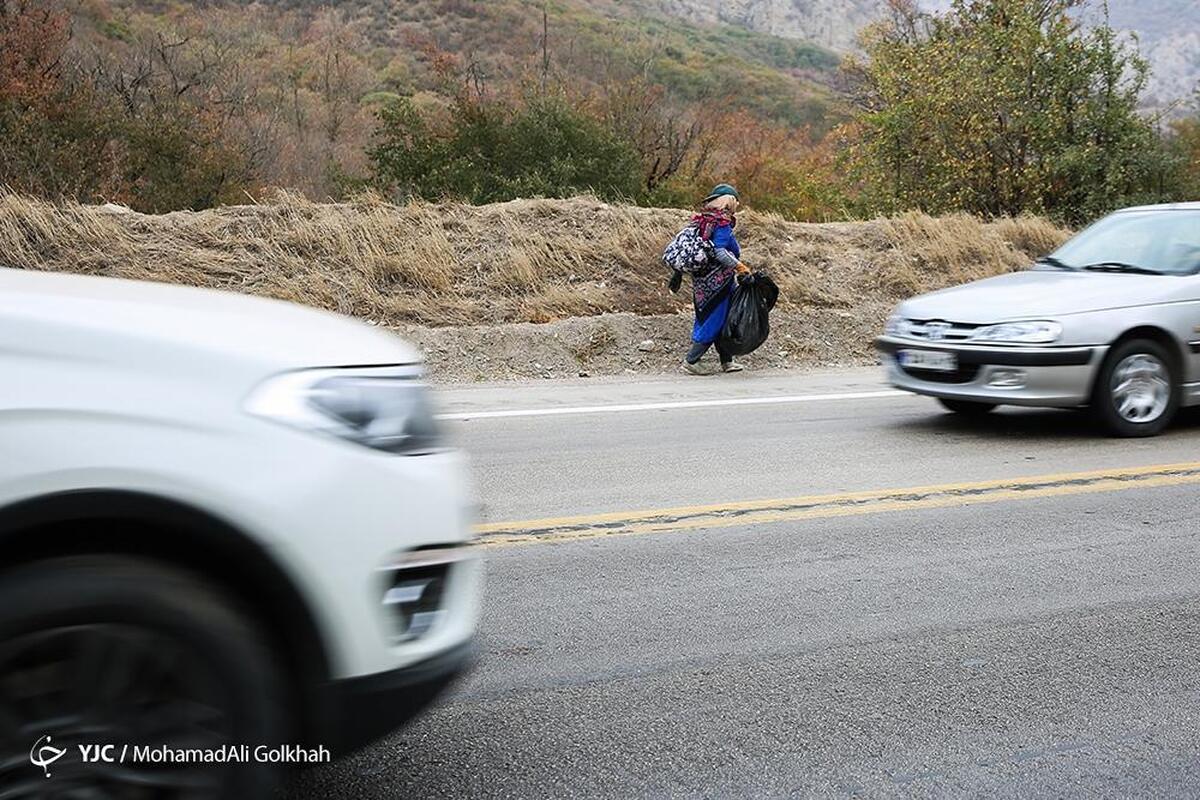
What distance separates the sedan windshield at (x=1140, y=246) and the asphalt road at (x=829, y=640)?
1.90m

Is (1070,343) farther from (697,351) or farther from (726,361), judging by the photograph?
(726,361)

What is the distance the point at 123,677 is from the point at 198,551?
0.94ft

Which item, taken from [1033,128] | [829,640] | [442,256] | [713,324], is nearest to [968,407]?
[713,324]

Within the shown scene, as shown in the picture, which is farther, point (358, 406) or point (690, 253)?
point (690, 253)

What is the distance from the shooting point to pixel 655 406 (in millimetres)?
10422

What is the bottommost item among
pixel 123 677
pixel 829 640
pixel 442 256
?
pixel 829 640

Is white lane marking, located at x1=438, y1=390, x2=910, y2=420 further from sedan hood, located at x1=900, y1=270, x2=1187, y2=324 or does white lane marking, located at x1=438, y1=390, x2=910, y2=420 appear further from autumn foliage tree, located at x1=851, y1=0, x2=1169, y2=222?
autumn foliage tree, located at x1=851, y1=0, x2=1169, y2=222

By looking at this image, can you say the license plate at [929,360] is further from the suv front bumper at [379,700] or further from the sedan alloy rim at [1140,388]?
the suv front bumper at [379,700]

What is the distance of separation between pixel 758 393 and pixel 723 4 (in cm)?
14610

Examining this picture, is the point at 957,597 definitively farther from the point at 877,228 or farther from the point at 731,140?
the point at 731,140

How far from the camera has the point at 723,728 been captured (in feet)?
12.2

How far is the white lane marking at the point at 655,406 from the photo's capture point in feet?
32.7

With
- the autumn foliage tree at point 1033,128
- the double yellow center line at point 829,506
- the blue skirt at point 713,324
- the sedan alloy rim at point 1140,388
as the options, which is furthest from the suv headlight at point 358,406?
the autumn foliage tree at point 1033,128

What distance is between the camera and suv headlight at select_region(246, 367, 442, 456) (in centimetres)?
270
